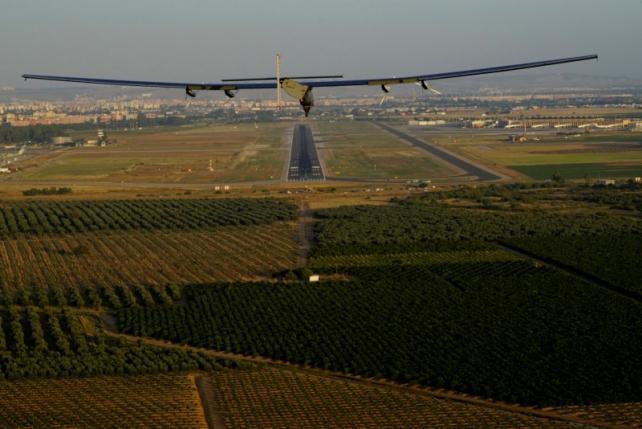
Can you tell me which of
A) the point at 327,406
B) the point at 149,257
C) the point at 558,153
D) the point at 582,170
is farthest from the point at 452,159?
the point at 327,406

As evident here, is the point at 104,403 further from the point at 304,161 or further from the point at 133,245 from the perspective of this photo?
the point at 304,161

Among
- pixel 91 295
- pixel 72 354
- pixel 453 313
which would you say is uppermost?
pixel 91 295

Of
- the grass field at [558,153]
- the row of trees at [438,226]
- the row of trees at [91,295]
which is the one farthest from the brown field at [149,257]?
the grass field at [558,153]

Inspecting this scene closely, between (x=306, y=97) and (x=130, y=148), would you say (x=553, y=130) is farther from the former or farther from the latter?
(x=306, y=97)

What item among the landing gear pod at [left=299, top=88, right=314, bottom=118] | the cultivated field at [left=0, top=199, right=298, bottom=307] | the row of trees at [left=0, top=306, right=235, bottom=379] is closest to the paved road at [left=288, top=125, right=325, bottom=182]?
the cultivated field at [left=0, top=199, right=298, bottom=307]

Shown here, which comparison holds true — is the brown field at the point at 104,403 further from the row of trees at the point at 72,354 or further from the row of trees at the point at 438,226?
the row of trees at the point at 438,226

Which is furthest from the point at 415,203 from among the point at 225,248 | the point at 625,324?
the point at 625,324
